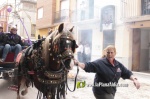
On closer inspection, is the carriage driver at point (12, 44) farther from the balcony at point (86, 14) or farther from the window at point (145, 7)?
the balcony at point (86, 14)

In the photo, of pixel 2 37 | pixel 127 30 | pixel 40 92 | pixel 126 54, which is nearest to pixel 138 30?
pixel 127 30

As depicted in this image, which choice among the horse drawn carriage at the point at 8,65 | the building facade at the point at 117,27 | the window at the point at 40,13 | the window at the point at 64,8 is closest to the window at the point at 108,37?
the building facade at the point at 117,27

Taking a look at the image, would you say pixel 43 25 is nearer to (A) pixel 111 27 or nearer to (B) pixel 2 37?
(A) pixel 111 27

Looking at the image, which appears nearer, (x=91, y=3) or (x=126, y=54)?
(x=126, y=54)

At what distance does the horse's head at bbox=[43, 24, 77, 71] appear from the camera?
305 centimetres

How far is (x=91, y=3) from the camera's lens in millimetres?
16047

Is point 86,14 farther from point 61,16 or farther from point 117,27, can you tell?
point 61,16

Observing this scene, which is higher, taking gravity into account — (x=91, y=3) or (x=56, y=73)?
(x=91, y=3)

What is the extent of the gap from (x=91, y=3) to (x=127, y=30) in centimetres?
424

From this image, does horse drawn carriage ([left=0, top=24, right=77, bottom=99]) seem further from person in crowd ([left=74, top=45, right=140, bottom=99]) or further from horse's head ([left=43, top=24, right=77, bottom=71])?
person in crowd ([left=74, top=45, right=140, bottom=99])

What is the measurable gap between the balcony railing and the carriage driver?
9790mm

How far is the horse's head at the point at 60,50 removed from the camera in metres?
3.05

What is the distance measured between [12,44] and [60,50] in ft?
10.7

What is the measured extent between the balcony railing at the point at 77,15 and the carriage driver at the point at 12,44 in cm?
979
